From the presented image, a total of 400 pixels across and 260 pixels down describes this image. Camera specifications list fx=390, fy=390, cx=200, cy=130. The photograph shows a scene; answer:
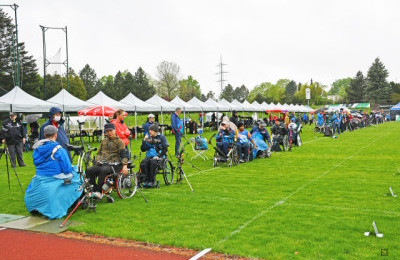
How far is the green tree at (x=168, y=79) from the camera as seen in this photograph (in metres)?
86.5

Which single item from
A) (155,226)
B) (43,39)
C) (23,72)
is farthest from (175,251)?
(23,72)

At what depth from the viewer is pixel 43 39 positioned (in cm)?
3594

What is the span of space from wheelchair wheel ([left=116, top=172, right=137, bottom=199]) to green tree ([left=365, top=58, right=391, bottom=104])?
10138 centimetres

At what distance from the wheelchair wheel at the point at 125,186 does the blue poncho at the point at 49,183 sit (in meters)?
1.09

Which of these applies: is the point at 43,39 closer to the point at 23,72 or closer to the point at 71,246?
the point at 23,72

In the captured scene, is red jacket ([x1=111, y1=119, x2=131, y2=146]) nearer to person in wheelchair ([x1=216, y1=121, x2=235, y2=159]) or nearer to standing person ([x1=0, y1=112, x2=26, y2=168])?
person in wheelchair ([x1=216, y1=121, x2=235, y2=159])

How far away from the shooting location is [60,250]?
5.05 meters

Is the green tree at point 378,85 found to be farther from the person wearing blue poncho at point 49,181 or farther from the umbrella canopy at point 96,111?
the person wearing blue poncho at point 49,181

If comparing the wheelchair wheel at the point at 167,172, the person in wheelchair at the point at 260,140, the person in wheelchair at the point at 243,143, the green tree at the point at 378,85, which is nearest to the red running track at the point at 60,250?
the wheelchair wheel at the point at 167,172

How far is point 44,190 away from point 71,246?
182cm

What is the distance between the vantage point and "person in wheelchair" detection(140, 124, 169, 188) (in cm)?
891

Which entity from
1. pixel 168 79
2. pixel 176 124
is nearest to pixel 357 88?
pixel 168 79

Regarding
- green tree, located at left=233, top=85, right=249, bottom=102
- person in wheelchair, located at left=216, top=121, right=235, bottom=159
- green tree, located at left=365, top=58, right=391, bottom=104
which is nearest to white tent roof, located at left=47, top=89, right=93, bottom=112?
person in wheelchair, located at left=216, top=121, right=235, bottom=159

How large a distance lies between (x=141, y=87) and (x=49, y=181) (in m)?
79.3
